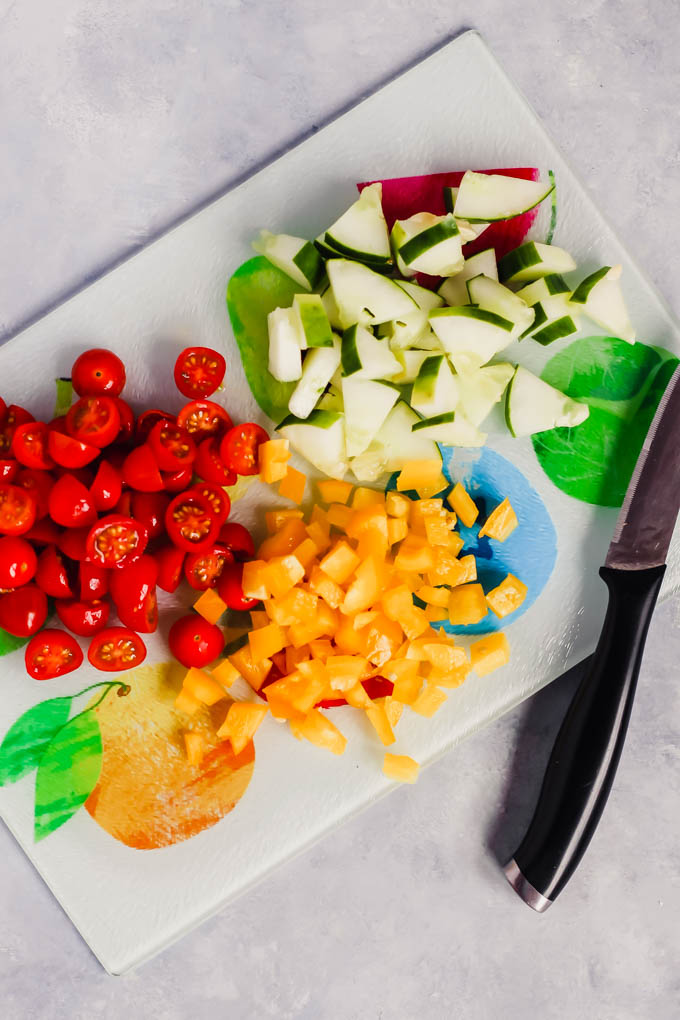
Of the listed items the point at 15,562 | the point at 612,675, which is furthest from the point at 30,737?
the point at 612,675

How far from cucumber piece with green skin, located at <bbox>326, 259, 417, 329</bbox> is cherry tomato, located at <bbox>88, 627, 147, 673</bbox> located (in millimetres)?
696

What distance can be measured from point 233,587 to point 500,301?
0.69 m

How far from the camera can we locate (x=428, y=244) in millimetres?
1295

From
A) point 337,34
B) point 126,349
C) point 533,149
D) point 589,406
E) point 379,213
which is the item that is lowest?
point 589,406

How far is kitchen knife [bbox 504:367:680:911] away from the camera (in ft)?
4.50

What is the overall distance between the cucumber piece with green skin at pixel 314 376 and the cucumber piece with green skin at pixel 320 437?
2 cm

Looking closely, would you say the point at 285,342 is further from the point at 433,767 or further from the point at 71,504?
the point at 433,767

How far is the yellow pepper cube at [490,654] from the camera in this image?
142 centimetres

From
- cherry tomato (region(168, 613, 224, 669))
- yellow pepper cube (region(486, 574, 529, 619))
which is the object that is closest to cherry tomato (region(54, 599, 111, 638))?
cherry tomato (region(168, 613, 224, 669))

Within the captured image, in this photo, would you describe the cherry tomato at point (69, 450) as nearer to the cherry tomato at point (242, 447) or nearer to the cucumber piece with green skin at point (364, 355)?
the cherry tomato at point (242, 447)

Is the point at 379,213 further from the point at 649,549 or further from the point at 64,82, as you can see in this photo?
the point at 649,549

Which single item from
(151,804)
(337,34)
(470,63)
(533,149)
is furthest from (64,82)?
(151,804)

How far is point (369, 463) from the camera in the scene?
141 cm

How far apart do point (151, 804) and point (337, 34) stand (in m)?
1.52
